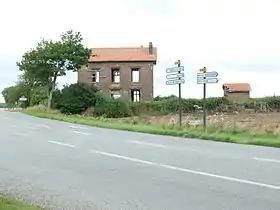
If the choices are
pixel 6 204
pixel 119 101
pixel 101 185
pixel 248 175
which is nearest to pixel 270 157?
pixel 248 175

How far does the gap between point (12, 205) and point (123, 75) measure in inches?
2930

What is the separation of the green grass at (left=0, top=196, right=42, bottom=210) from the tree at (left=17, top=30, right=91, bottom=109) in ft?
179

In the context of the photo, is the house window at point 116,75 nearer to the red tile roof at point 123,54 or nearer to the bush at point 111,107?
the red tile roof at point 123,54

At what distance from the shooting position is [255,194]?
9.06 meters

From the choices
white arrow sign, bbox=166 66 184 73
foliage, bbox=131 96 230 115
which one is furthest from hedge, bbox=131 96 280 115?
white arrow sign, bbox=166 66 184 73

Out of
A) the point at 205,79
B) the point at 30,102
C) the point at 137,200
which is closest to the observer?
the point at 137,200

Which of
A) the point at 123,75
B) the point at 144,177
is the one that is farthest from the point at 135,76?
the point at 144,177

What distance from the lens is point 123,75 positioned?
8194 centimetres

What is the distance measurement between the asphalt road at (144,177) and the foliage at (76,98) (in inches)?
1764

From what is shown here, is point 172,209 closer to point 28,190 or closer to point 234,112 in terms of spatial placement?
point 28,190

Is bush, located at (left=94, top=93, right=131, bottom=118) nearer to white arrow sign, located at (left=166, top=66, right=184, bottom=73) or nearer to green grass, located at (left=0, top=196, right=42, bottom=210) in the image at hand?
white arrow sign, located at (left=166, top=66, right=184, bottom=73)

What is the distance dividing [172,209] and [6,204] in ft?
7.34

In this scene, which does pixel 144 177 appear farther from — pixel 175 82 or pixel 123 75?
pixel 123 75

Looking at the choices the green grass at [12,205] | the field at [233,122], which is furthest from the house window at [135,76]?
the green grass at [12,205]
